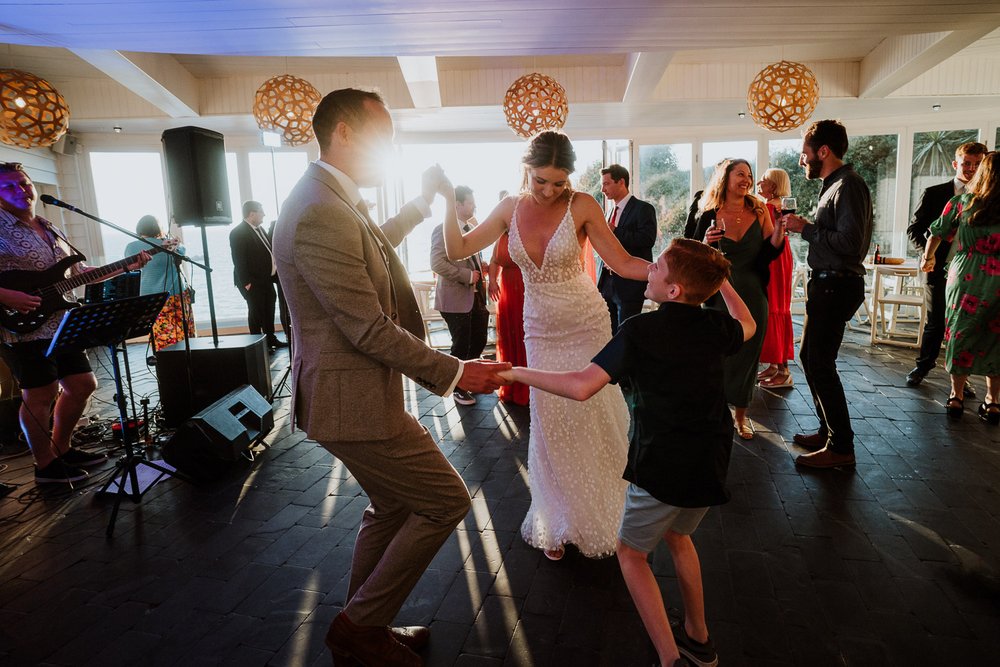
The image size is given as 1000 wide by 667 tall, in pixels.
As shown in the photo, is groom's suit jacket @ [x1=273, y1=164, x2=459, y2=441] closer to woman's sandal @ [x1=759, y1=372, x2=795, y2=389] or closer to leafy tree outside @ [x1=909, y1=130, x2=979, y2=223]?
woman's sandal @ [x1=759, y1=372, x2=795, y2=389]

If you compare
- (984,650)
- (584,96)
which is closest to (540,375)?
(984,650)

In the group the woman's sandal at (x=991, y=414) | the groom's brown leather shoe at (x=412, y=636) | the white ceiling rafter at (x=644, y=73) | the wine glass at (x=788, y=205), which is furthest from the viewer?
the white ceiling rafter at (x=644, y=73)

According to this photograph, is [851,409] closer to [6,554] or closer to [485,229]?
[485,229]

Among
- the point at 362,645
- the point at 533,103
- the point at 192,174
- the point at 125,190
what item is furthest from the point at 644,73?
the point at 125,190

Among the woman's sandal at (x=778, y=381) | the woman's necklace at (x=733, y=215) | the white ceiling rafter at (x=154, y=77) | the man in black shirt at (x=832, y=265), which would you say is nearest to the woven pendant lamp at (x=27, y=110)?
the white ceiling rafter at (x=154, y=77)

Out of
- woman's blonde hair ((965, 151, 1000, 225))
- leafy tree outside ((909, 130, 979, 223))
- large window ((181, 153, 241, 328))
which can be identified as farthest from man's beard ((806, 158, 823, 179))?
large window ((181, 153, 241, 328))

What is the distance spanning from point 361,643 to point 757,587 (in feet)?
5.15

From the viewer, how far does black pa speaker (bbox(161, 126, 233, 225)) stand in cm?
473

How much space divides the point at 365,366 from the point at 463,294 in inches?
127

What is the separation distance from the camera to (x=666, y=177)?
10031 millimetres

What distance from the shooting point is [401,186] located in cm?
965

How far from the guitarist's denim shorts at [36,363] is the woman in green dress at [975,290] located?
6.02m

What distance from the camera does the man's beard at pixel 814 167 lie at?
3.41m

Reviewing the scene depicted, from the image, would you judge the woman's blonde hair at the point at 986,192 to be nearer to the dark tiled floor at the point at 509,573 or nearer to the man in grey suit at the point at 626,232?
the dark tiled floor at the point at 509,573
